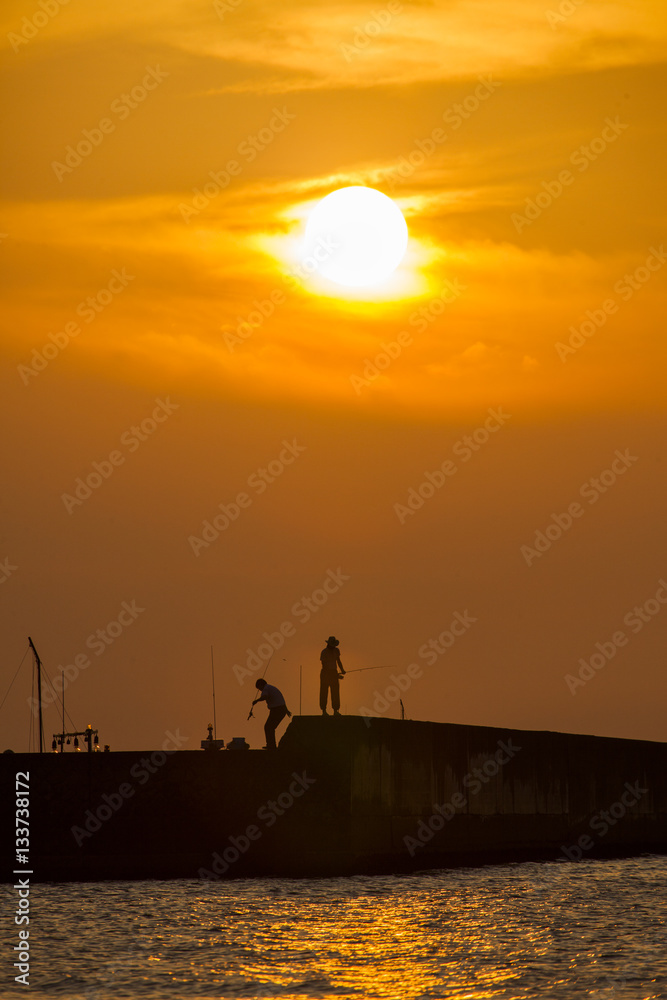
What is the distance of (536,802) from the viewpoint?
36.1 metres

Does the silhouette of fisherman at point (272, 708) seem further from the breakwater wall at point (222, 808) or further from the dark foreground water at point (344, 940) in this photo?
the dark foreground water at point (344, 940)

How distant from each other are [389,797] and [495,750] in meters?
6.01

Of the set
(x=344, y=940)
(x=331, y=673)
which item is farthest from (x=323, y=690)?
(x=344, y=940)

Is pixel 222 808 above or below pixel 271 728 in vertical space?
below

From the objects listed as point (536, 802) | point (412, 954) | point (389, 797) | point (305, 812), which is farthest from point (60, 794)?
point (536, 802)

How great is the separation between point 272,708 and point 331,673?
1.35 metres

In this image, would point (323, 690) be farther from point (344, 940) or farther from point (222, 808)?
point (344, 940)

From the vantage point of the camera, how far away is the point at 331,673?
91.4ft

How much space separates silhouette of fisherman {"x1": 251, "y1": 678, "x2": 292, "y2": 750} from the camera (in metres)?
27.2

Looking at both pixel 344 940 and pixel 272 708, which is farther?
pixel 272 708

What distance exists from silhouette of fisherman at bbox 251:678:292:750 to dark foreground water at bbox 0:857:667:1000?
9.00ft

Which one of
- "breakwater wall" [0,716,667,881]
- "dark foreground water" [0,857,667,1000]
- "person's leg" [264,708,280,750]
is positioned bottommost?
"dark foreground water" [0,857,667,1000]

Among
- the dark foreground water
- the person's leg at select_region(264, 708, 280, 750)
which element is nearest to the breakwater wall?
the person's leg at select_region(264, 708, 280, 750)

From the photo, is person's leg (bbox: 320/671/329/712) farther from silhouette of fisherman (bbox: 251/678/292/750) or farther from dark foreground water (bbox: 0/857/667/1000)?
dark foreground water (bbox: 0/857/667/1000)
